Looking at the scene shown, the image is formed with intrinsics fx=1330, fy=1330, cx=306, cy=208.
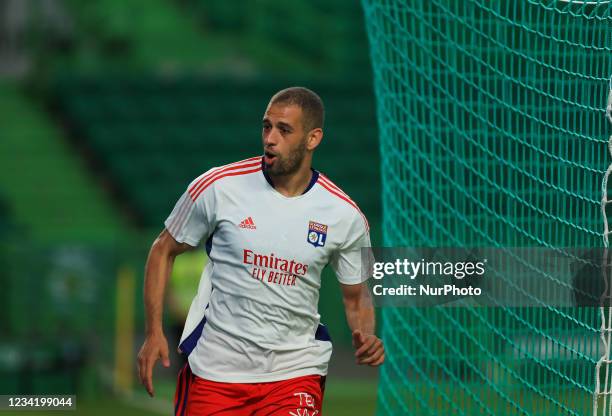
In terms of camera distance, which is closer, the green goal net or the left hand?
the left hand

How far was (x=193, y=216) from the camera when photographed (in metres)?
4.89

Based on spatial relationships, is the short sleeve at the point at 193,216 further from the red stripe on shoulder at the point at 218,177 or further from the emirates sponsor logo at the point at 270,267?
the emirates sponsor logo at the point at 270,267

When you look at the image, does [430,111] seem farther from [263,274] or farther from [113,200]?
[113,200]

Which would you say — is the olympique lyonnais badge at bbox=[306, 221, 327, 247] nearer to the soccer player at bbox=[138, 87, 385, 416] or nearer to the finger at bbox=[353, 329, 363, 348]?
the soccer player at bbox=[138, 87, 385, 416]

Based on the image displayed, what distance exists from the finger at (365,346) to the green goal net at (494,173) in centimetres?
125

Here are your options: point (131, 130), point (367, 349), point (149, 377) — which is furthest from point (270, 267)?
point (131, 130)

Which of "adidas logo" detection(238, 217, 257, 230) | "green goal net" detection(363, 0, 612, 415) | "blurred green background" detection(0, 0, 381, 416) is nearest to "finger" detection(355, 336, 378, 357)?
"adidas logo" detection(238, 217, 257, 230)

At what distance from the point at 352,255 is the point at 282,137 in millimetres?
558

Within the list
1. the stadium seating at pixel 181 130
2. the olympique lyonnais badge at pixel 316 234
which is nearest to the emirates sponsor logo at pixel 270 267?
the olympique lyonnais badge at pixel 316 234

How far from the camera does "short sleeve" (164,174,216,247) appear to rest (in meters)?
4.87

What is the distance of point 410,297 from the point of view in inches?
247

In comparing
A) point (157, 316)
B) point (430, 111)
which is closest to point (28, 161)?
point (430, 111)

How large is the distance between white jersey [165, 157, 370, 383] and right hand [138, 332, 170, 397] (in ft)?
0.59

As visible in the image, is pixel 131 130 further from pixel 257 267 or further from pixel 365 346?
pixel 365 346
